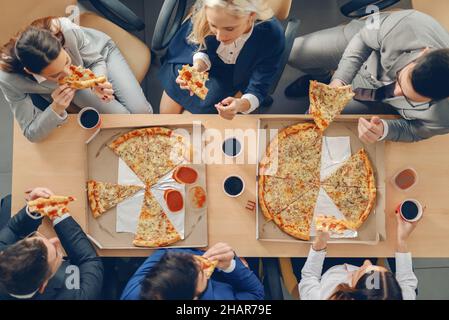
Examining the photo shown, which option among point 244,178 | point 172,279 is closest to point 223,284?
point 172,279

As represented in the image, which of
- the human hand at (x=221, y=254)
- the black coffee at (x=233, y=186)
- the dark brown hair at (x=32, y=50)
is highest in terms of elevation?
the dark brown hair at (x=32, y=50)

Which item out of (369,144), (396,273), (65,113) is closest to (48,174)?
(65,113)

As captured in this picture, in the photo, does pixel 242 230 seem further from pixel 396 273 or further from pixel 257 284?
pixel 396 273

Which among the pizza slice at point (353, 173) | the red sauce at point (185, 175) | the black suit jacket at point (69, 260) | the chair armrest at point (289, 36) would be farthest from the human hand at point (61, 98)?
the pizza slice at point (353, 173)

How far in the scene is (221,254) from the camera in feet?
6.98

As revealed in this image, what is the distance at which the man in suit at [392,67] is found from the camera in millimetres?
2070

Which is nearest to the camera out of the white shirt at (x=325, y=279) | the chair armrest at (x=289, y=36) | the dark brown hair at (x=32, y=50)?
the dark brown hair at (x=32, y=50)

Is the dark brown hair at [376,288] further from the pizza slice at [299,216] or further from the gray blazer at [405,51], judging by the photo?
the gray blazer at [405,51]

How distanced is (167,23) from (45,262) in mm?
1371

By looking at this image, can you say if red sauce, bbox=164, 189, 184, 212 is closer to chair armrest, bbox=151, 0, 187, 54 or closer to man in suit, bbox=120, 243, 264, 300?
man in suit, bbox=120, 243, 264, 300

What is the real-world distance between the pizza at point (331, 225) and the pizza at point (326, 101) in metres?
0.47

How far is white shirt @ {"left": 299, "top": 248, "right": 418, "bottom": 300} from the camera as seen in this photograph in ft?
7.20

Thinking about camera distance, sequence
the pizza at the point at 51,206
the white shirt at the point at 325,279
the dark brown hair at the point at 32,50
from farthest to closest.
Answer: the white shirt at the point at 325,279
the pizza at the point at 51,206
the dark brown hair at the point at 32,50

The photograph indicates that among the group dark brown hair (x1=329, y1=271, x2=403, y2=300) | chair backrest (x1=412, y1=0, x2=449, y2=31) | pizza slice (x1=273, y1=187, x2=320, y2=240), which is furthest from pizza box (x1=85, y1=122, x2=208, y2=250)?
chair backrest (x1=412, y1=0, x2=449, y2=31)
